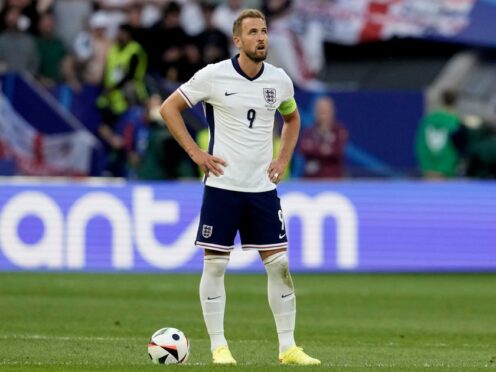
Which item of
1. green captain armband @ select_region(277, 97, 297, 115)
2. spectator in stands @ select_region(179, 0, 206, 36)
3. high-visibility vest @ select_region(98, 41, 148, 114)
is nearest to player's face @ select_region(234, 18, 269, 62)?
green captain armband @ select_region(277, 97, 297, 115)

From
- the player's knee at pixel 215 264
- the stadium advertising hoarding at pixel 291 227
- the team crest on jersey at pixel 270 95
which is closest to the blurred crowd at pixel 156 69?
the stadium advertising hoarding at pixel 291 227

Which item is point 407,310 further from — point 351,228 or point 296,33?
point 296,33

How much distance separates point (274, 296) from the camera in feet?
31.9

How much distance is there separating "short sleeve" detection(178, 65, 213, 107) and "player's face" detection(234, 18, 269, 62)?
0.33m

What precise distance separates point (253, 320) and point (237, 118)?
4.66 m

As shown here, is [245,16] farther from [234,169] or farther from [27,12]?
[27,12]

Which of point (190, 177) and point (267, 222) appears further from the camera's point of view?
point (190, 177)

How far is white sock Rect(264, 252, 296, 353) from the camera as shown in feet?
31.8

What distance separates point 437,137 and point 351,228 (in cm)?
291

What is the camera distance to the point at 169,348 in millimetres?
9359

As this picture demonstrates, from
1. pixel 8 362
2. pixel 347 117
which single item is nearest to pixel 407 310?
pixel 8 362

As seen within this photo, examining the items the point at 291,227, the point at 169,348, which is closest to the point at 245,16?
the point at 169,348

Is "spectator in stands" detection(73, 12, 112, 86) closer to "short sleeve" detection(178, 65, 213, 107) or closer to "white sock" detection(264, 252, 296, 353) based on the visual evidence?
"short sleeve" detection(178, 65, 213, 107)

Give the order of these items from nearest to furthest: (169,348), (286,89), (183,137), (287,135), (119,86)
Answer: (169,348) → (183,137) → (286,89) → (287,135) → (119,86)
